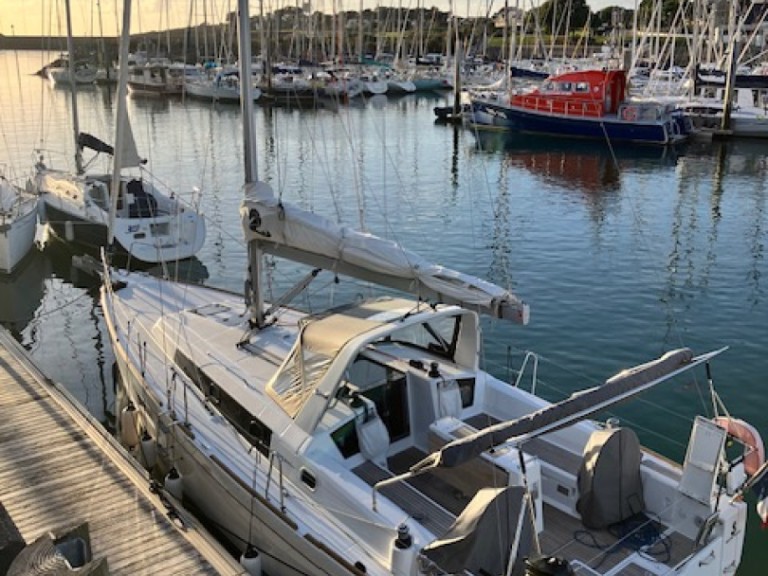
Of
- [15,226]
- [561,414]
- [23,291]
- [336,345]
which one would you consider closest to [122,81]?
[336,345]

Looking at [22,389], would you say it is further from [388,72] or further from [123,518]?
[388,72]

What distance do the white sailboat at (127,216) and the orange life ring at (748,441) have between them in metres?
17.2

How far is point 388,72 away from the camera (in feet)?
312

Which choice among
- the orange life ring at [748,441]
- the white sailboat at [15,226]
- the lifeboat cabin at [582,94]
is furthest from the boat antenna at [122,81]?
the lifeboat cabin at [582,94]

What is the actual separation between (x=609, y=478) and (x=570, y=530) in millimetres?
774

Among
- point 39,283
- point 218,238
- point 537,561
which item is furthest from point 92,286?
point 537,561

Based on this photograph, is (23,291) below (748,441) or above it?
below

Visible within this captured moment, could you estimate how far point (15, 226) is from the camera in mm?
24281

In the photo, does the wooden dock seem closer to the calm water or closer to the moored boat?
the calm water

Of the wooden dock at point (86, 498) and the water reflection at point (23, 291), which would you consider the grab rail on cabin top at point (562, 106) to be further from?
the wooden dock at point (86, 498)

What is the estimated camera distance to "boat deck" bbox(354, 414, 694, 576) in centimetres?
830

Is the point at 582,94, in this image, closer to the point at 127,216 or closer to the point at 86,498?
the point at 127,216

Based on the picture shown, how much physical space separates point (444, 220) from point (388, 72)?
221 ft

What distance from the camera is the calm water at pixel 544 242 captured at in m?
18.0
